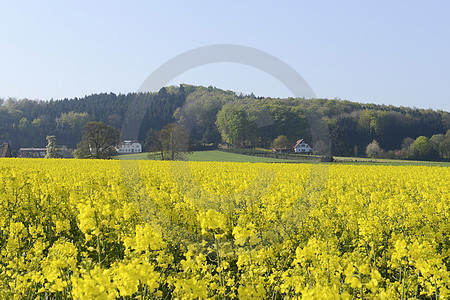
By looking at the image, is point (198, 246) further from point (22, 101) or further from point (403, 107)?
point (22, 101)

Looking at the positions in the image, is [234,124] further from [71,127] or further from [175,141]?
[71,127]

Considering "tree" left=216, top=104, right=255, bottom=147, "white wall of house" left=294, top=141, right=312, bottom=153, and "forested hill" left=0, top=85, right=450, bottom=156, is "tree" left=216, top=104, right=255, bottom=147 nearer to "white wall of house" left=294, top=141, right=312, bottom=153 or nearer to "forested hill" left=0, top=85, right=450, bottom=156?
"forested hill" left=0, top=85, right=450, bottom=156

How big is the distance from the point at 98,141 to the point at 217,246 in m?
56.6

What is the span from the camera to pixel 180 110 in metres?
47.9

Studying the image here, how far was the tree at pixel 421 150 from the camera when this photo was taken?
237 ft

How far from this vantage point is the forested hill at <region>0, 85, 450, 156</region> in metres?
35.8

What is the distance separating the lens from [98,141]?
56750 millimetres

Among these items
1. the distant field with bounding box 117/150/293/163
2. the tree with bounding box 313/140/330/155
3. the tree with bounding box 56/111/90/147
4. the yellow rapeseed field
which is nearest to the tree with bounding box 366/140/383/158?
the tree with bounding box 313/140/330/155

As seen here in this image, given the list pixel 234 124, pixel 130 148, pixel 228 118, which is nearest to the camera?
pixel 228 118

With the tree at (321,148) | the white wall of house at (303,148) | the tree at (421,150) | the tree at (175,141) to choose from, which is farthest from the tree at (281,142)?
the tree at (421,150)

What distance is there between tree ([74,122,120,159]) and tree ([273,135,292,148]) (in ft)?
85.6

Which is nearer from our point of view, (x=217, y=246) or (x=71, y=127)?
(x=217, y=246)

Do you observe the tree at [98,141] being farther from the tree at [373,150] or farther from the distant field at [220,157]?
the tree at [373,150]

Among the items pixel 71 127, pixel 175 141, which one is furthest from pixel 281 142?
pixel 71 127
